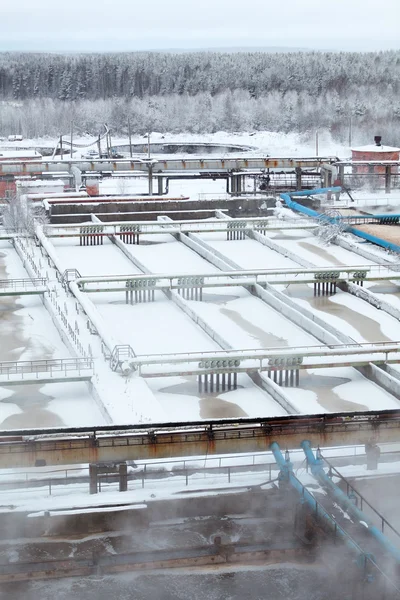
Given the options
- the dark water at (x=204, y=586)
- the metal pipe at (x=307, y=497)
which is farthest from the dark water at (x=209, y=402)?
the dark water at (x=204, y=586)

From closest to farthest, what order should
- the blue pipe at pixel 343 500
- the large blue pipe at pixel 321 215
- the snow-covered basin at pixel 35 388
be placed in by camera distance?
the blue pipe at pixel 343 500
the snow-covered basin at pixel 35 388
the large blue pipe at pixel 321 215

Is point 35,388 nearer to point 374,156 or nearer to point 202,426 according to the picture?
point 202,426

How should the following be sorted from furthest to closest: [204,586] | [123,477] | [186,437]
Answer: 1. [123,477]
2. [186,437]
3. [204,586]

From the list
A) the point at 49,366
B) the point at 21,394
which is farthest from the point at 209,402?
the point at 21,394

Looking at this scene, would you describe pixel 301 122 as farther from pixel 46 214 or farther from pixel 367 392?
pixel 367 392

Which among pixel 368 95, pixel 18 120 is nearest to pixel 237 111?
pixel 368 95

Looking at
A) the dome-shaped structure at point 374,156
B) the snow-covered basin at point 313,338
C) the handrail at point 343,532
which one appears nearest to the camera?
the handrail at point 343,532

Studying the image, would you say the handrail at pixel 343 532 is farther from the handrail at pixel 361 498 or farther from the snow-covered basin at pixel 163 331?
the snow-covered basin at pixel 163 331
